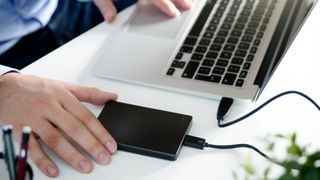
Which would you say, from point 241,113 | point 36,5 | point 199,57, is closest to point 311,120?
point 241,113

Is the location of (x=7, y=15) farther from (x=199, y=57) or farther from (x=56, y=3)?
(x=199, y=57)

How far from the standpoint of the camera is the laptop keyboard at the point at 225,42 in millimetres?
895

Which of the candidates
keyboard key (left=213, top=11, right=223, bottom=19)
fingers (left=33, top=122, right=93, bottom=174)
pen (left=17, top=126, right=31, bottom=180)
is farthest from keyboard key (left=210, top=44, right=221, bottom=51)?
pen (left=17, top=126, right=31, bottom=180)

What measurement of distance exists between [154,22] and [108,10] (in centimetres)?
11

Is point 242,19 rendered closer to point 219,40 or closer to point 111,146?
point 219,40

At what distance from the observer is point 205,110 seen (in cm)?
85

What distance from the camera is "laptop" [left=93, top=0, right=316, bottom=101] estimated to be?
88cm

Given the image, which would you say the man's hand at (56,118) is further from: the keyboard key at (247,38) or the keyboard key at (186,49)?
the keyboard key at (247,38)

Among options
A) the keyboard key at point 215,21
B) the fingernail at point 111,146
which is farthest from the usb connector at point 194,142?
the keyboard key at point 215,21

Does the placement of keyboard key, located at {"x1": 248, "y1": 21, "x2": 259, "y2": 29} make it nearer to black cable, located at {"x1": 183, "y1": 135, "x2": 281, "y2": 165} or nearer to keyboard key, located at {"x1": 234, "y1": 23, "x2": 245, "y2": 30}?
keyboard key, located at {"x1": 234, "y1": 23, "x2": 245, "y2": 30}

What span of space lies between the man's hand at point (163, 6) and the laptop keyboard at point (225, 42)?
0.04 m

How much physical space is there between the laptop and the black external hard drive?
0.25ft

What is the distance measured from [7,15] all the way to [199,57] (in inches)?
18.4

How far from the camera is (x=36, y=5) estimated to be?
1.20m
